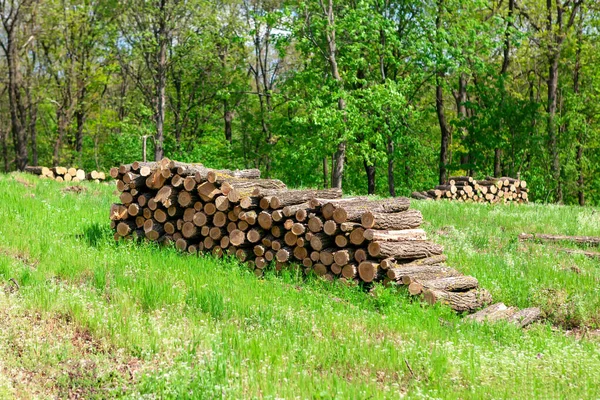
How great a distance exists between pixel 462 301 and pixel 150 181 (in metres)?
6.22

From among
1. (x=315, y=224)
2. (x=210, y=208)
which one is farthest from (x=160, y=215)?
(x=315, y=224)

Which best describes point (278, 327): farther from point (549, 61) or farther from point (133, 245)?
point (549, 61)

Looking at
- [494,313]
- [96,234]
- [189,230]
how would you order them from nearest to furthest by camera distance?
[494,313], [189,230], [96,234]

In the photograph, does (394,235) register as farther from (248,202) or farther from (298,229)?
(248,202)

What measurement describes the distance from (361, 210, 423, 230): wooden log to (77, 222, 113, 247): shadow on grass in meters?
5.06

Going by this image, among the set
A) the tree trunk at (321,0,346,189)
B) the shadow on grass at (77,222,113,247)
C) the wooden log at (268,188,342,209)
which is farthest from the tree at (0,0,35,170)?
the wooden log at (268,188,342,209)

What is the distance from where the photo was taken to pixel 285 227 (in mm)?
10172

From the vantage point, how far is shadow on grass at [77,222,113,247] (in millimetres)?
11391

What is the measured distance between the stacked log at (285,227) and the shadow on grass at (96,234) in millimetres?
260

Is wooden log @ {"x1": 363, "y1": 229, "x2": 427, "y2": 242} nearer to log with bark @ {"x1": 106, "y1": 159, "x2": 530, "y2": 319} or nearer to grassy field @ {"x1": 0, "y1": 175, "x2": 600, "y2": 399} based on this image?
log with bark @ {"x1": 106, "y1": 159, "x2": 530, "y2": 319}

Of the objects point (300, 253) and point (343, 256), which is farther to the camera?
point (300, 253)

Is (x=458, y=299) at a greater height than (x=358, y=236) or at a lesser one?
lesser

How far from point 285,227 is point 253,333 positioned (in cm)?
366

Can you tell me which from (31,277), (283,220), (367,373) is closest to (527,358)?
(367,373)
